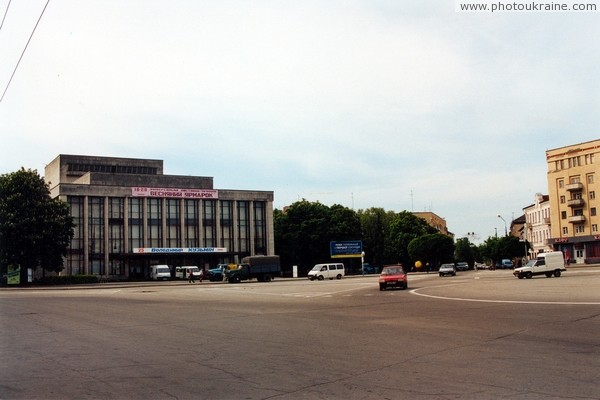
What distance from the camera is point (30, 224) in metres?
62.6

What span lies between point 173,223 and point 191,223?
9.45 feet

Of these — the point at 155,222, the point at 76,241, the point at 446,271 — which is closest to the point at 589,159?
the point at 446,271

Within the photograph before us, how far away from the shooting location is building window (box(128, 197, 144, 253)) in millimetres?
85188

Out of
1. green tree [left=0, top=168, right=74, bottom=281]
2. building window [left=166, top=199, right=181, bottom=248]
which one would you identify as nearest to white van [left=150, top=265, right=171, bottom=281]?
building window [left=166, top=199, right=181, bottom=248]

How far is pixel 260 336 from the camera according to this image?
45.2 feet

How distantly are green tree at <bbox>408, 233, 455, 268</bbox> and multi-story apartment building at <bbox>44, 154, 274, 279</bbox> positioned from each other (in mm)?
27199

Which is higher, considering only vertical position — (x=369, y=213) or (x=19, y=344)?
(x=369, y=213)

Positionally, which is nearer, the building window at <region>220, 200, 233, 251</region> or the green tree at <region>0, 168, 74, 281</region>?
the green tree at <region>0, 168, 74, 281</region>

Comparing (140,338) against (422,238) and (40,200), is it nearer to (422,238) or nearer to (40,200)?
(40,200)

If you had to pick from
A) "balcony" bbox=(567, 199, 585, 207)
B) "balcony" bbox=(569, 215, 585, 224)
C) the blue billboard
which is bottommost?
the blue billboard

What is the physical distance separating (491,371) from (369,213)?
363 feet

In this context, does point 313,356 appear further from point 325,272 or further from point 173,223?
point 173,223

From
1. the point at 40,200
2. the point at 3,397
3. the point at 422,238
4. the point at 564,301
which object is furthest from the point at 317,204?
the point at 3,397

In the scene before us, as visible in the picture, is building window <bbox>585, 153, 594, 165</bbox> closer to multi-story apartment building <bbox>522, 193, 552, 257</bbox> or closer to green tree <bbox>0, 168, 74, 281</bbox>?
multi-story apartment building <bbox>522, 193, 552, 257</bbox>
